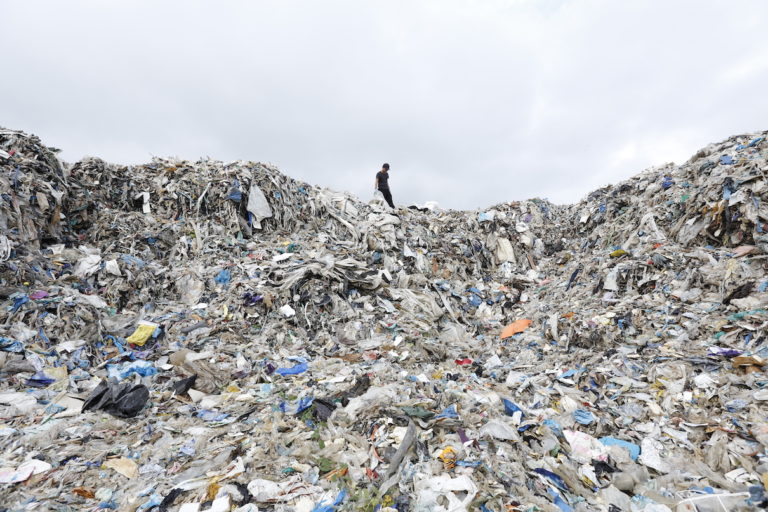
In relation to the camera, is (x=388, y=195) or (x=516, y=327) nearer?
(x=516, y=327)

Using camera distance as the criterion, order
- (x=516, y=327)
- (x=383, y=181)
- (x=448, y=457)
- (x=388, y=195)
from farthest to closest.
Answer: (x=388, y=195)
(x=383, y=181)
(x=516, y=327)
(x=448, y=457)

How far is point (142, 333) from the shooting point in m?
4.82

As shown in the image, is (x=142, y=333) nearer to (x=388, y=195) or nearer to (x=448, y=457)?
(x=448, y=457)

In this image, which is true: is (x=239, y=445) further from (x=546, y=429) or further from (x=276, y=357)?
(x=546, y=429)

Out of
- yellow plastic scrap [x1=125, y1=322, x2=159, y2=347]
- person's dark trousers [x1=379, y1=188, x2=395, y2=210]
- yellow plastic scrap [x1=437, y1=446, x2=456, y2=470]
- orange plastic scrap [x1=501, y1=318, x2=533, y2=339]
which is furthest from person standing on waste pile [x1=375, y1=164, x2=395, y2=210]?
yellow plastic scrap [x1=437, y1=446, x2=456, y2=470]

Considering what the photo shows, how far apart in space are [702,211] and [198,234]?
9.48m

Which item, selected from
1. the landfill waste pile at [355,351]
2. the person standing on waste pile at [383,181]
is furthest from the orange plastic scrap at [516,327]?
the person standing on waste pile at [383,181]

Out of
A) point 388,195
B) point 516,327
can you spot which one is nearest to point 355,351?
point 516,327

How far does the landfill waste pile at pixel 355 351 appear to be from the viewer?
2.56 meters

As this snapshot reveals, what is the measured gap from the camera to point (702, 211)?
587cm

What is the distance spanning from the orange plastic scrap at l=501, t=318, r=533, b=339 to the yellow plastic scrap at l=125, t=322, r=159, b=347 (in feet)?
18.4

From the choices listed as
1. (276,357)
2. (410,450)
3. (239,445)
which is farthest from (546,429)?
(276,357)

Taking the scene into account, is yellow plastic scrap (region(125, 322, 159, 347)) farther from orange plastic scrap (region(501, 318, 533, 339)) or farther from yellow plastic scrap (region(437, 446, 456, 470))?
orange plastic scrap (region(501, 318, 533, 339))

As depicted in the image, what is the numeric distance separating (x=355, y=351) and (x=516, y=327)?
316 cm
